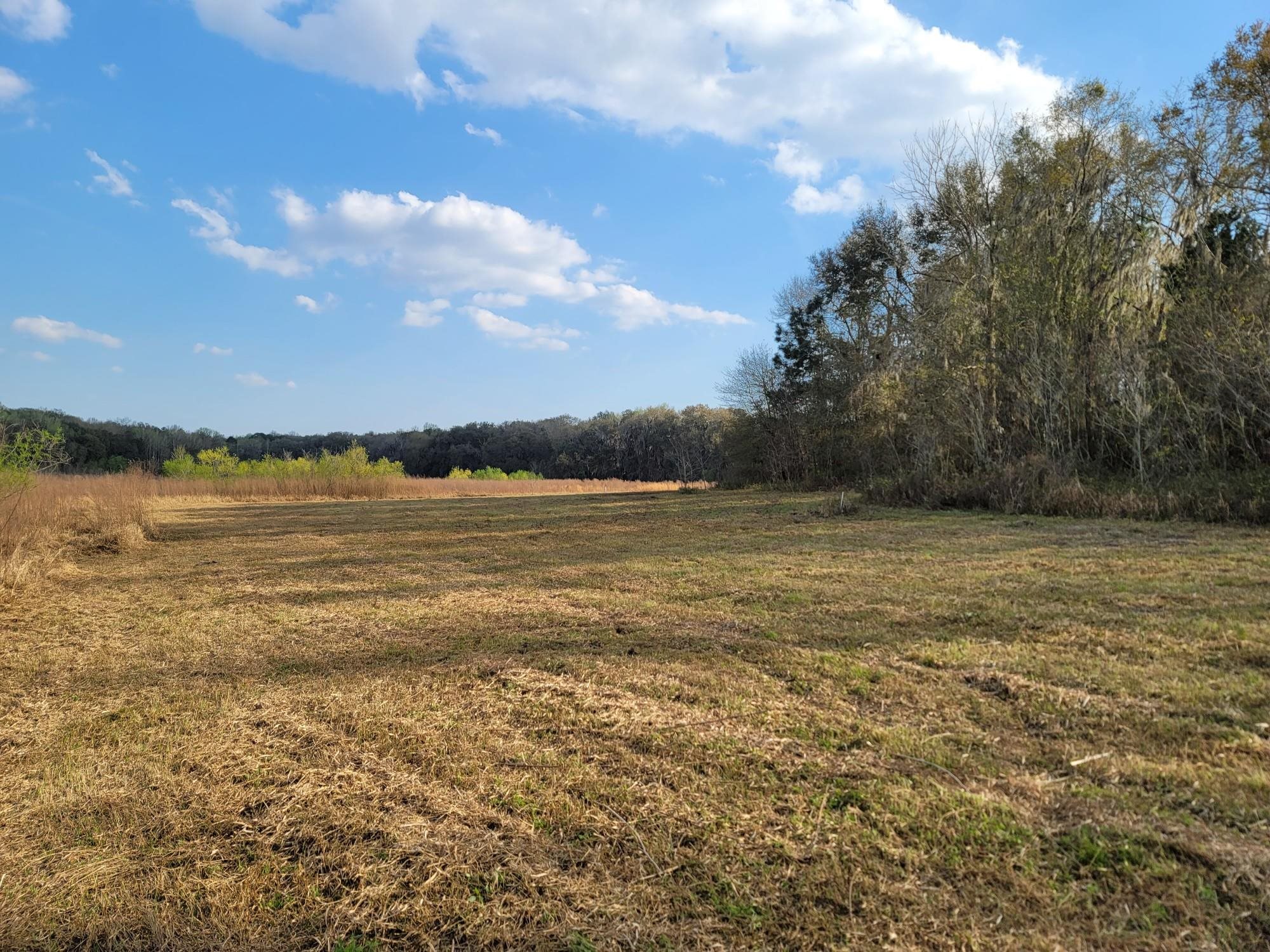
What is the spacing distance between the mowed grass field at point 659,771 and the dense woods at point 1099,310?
8.41 meters

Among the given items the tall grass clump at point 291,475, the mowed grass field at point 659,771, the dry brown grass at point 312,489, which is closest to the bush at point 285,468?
the tall grass clump at point 291,475

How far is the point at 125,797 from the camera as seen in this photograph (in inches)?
101

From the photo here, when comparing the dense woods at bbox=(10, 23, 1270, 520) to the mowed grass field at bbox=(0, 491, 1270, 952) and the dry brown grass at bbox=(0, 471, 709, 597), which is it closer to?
the dry brown grass at bbox=(0, 471, 709, 597)

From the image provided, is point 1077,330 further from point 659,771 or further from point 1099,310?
point 659,771

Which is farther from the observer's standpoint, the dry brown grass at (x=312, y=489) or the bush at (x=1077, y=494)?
the dry brown grass at (x=312, y=489)

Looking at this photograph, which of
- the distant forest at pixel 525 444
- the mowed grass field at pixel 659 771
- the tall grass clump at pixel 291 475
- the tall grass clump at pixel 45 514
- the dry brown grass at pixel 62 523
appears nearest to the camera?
the mowed grass field at pixel 659 771

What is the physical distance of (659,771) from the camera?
2.59m

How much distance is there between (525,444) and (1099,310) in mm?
65188

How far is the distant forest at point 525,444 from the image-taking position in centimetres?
5909

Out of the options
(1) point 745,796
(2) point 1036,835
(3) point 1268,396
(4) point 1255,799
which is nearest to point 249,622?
(1) point 745,796

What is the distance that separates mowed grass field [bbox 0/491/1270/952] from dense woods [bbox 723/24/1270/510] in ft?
27.6

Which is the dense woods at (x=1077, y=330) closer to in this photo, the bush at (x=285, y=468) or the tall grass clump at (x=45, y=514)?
the tall grass clump at (x=45, y=514)

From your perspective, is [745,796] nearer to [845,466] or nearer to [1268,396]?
[1268,396]

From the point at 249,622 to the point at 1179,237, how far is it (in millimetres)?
19919
